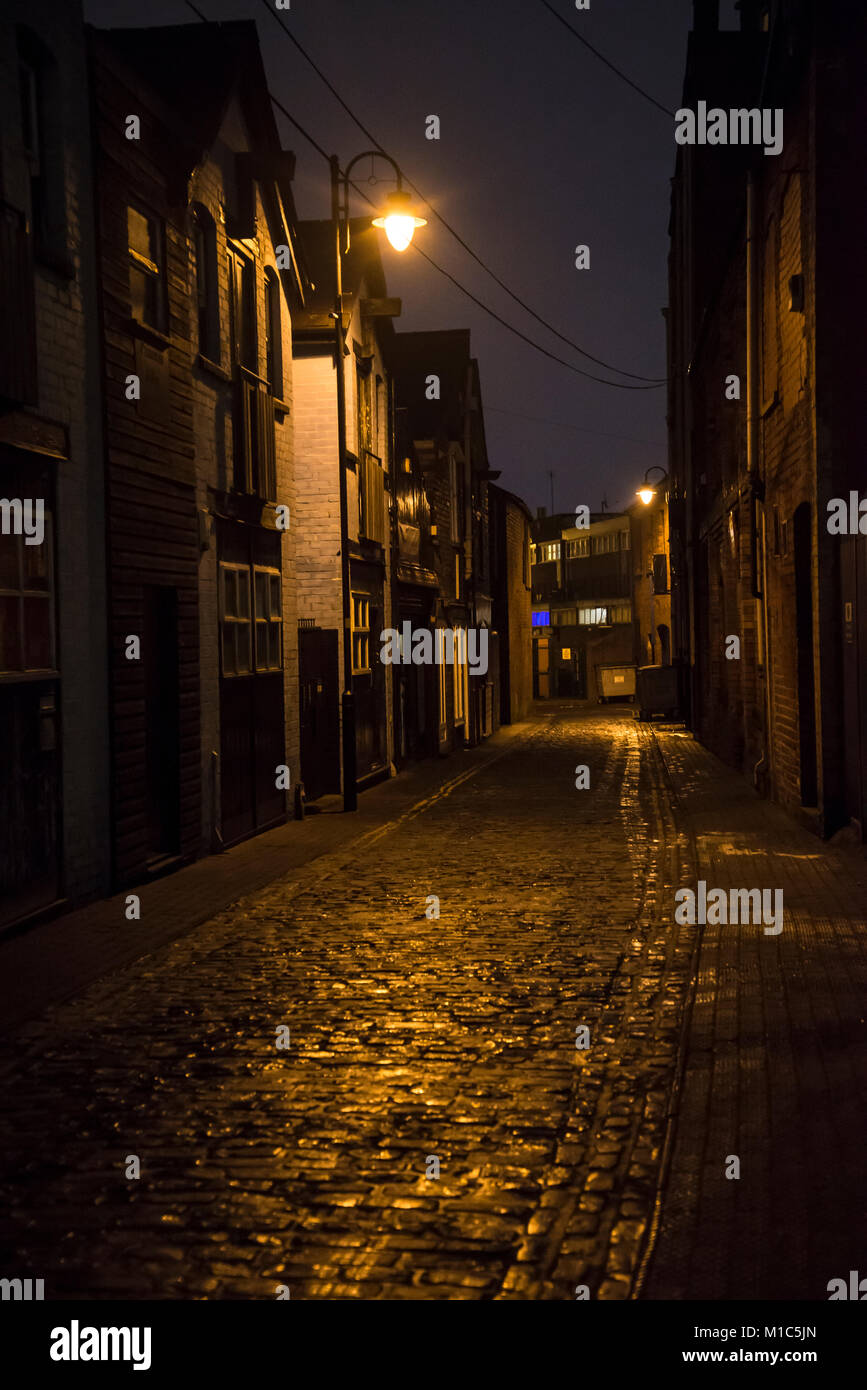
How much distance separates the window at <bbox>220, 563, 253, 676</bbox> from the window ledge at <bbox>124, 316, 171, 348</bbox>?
261 centimetres

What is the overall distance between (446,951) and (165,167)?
318 inches

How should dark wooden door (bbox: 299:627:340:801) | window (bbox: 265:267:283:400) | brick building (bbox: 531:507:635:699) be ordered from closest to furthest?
window (bbox: 265:267:283:400)
dark wooden door (bbox: 299:627:340:801)
brick building (bbox: 531:507:635:699)

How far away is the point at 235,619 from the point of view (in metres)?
14.8

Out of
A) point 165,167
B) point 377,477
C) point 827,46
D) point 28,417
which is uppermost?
point 827,46

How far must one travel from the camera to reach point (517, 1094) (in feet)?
19.5

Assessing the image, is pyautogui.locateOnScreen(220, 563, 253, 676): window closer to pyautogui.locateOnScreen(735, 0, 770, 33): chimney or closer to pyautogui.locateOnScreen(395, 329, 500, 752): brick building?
pyautogui.locateOnScreen(395, 329, 500, 752): brick building

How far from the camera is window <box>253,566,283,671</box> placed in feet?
51.7

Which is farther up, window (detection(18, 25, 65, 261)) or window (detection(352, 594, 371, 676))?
window (detection(18, 25, 65, 261))

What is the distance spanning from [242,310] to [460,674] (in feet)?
58.2

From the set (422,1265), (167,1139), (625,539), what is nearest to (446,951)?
(167,1139)

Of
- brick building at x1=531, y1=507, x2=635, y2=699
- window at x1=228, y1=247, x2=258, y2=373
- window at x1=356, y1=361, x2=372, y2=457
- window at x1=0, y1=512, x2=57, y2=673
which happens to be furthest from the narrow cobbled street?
brick building at x1=531, y1=507, x2=635, y2=699

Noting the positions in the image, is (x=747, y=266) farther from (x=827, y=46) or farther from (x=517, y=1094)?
(x=517, y=1094)

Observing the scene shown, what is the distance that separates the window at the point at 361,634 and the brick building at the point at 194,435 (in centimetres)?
407

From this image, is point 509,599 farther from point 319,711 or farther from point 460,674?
point 319,711
